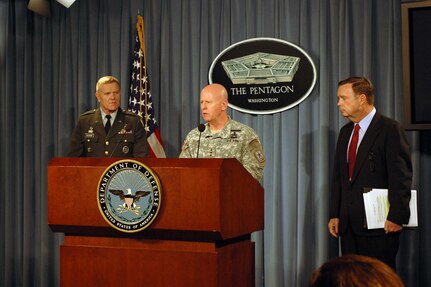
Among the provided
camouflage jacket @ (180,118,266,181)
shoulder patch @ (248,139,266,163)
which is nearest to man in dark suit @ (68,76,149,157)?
camouflage jacket @ (180,118,266,181)

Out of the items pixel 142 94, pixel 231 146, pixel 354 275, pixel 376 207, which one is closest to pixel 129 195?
pixel 231 146

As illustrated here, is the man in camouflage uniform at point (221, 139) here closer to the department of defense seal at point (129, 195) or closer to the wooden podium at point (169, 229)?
the wooden podium at point (169, 229)

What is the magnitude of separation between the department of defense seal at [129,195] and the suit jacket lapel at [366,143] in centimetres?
149

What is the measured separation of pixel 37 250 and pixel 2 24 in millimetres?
2190

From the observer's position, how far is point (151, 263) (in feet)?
11.6

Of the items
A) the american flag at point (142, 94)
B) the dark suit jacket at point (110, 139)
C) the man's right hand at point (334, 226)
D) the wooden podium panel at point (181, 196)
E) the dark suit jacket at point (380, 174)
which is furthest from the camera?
the american flag at point (142, 94)

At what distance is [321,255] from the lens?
5559 mm

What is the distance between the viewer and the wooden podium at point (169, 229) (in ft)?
11.1

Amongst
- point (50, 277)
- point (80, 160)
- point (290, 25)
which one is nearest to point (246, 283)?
point (80, 160)

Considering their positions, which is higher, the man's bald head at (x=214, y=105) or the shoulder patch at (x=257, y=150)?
the man's bald head at (x=214, y=105)

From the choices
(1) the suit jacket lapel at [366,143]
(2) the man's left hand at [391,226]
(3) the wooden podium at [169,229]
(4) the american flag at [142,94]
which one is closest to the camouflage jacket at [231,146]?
(3) the wooden podium at [169,229]

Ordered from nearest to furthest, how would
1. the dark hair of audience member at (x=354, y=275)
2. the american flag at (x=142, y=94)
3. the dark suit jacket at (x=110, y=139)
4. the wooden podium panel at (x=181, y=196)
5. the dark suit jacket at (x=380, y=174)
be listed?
the dark hair of audience member at (x=354, y=275), the wooden podium panel at (x=181, y=196), the dark suit jacket at (x=380, y=174), the dark suit jacket at (x=110, y=139), the american flag at (x=142, y=94)

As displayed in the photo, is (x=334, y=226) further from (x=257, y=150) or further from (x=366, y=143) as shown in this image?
(x=257, y=150)

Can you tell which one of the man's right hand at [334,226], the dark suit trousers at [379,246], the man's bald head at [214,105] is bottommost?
the dark suit trousers at [379,246]
